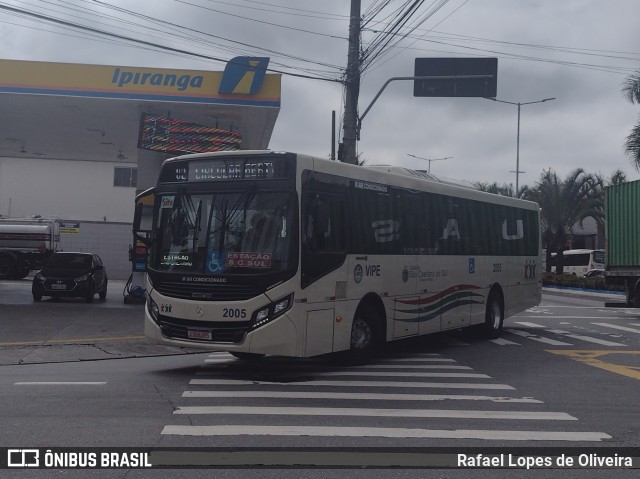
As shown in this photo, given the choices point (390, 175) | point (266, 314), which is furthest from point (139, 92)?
point (266, 314)

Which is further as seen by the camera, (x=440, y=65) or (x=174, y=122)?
(x=174, y=122)

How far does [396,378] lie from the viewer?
1198cm

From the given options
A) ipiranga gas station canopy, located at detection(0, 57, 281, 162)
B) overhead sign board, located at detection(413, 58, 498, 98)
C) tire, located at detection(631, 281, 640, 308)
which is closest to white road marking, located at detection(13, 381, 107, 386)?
ipiranga gas station canopy, located at detection(0, 57, 281, 162)

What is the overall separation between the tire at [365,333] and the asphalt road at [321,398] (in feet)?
0.93

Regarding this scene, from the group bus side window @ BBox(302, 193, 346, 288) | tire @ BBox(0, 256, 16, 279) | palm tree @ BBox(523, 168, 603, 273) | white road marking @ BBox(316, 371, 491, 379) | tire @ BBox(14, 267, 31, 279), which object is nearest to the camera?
bus side window @ BBox(302, 193, 346, 288)

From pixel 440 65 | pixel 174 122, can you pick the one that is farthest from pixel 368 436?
pixel 174 122

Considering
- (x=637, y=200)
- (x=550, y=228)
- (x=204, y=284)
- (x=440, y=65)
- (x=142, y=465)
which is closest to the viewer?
(x=142, y=465)

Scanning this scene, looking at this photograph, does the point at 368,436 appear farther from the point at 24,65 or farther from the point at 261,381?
the point at 24,65

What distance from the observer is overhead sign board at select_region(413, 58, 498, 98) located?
20.7 meters

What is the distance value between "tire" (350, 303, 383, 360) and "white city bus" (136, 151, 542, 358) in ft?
0.06

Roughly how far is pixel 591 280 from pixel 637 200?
19.4 m

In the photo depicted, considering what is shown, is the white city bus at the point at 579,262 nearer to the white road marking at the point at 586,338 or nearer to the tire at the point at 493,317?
the white road marking at the point at 586,338

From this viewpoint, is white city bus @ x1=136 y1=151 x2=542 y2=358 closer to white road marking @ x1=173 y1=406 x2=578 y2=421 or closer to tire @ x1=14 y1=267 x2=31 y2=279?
white road marking @ x1=173 y1=406 x2=578 y2=421

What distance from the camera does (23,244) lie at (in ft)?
124
